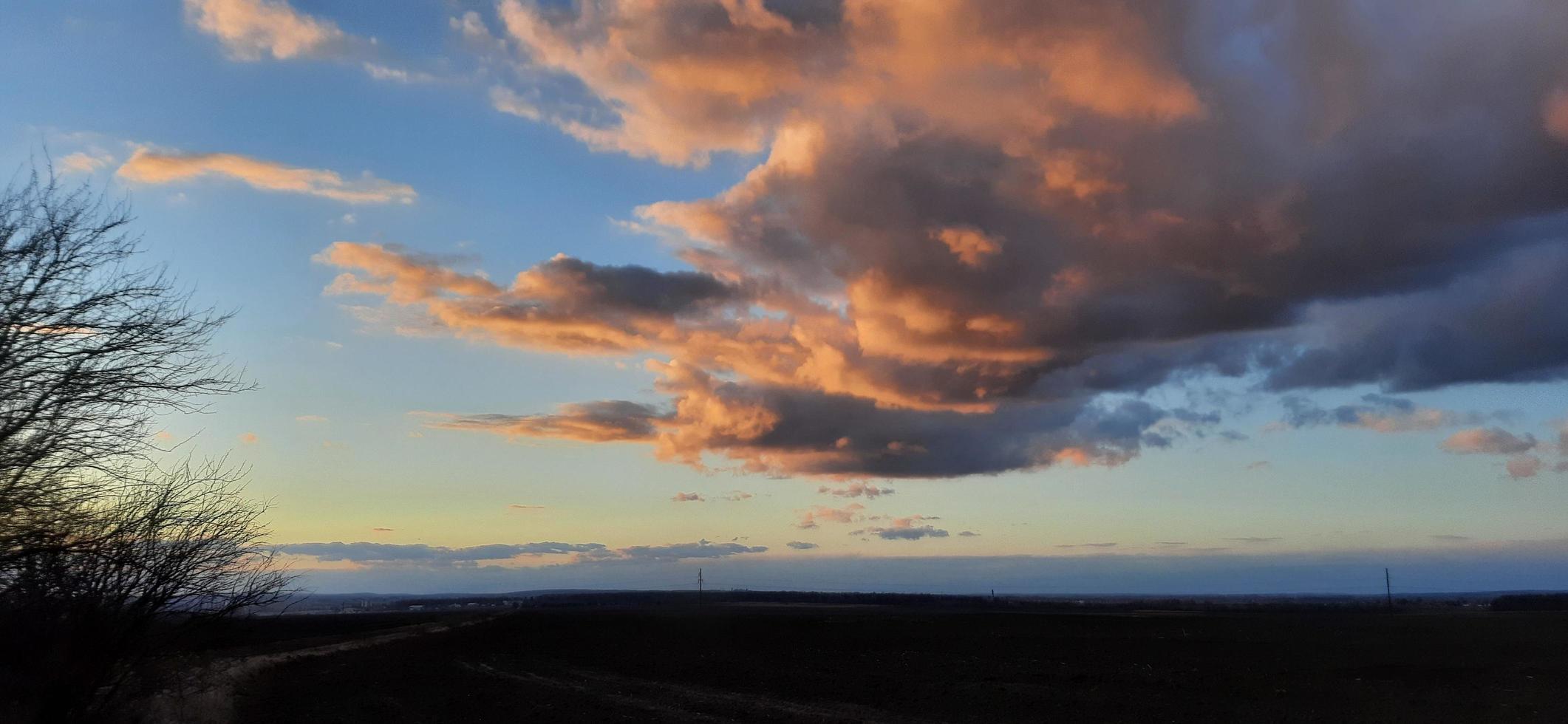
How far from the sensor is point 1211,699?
1110 inches

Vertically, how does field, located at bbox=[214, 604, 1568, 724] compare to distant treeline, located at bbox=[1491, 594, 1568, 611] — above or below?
above

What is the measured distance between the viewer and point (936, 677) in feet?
116

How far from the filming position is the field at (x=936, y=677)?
88.5ft

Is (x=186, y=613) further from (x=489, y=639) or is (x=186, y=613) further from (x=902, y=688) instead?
(x=489, y=639)

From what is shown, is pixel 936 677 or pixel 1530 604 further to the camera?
pixel 1530 604

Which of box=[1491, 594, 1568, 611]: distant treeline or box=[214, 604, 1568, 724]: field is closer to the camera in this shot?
box=[214, 604, 1568, 724]: field

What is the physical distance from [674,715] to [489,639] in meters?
42.2

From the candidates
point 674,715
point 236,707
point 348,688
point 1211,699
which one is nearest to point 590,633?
point 348,688

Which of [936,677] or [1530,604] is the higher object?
[936,677]

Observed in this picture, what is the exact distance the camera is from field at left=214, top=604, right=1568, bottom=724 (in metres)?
27.0

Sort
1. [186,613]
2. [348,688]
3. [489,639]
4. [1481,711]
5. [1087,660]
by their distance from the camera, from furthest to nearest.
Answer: [489,639], [1087,660], [348,688], [1481,711], [186,613]

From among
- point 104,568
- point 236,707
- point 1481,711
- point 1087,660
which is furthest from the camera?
point 1087,660

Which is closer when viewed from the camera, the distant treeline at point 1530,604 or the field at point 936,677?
the field at point 936,677

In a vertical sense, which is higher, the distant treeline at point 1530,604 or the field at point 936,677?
the field at point 936,677
